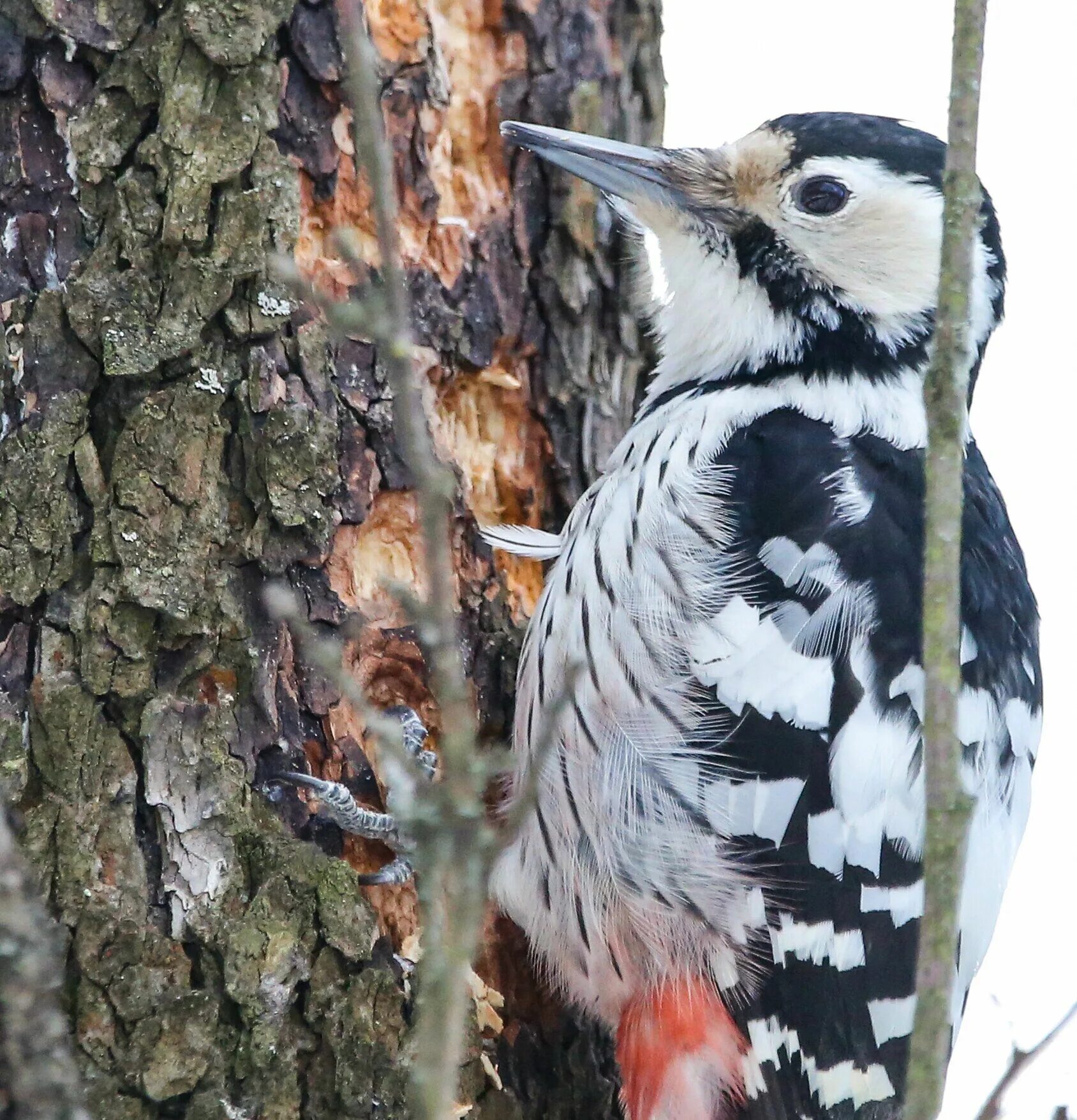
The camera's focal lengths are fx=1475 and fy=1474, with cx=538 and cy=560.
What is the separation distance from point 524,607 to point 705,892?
0.64 metres

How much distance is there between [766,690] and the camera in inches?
92.1

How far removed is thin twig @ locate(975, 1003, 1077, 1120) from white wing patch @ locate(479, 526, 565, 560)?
131 centimetres

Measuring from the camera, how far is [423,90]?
8.10 ft

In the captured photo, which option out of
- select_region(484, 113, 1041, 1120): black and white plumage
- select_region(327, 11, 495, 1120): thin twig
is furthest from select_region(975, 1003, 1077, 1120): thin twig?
select_region(484, 113, 1041, 1120): black and white plumage

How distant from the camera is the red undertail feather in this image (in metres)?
2.39

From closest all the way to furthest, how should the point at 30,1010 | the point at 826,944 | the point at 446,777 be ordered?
the point at 446,777
the point at 30,1010
the point at 826,944

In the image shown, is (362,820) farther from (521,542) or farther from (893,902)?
(893,902)

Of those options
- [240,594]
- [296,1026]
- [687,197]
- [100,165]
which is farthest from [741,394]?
[296,1026]

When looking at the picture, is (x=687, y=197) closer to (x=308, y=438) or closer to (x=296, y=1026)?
(x=308, y=438)

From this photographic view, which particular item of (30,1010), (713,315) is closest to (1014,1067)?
(30,1010)

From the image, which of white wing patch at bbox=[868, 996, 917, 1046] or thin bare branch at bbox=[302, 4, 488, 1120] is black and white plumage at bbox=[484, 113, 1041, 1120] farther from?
thin bare branch at bbox=[302, 4, 488, 1120]

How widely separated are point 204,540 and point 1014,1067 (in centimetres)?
135

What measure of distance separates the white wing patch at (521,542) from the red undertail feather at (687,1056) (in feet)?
2.47

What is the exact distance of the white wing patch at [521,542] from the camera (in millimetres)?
2572
